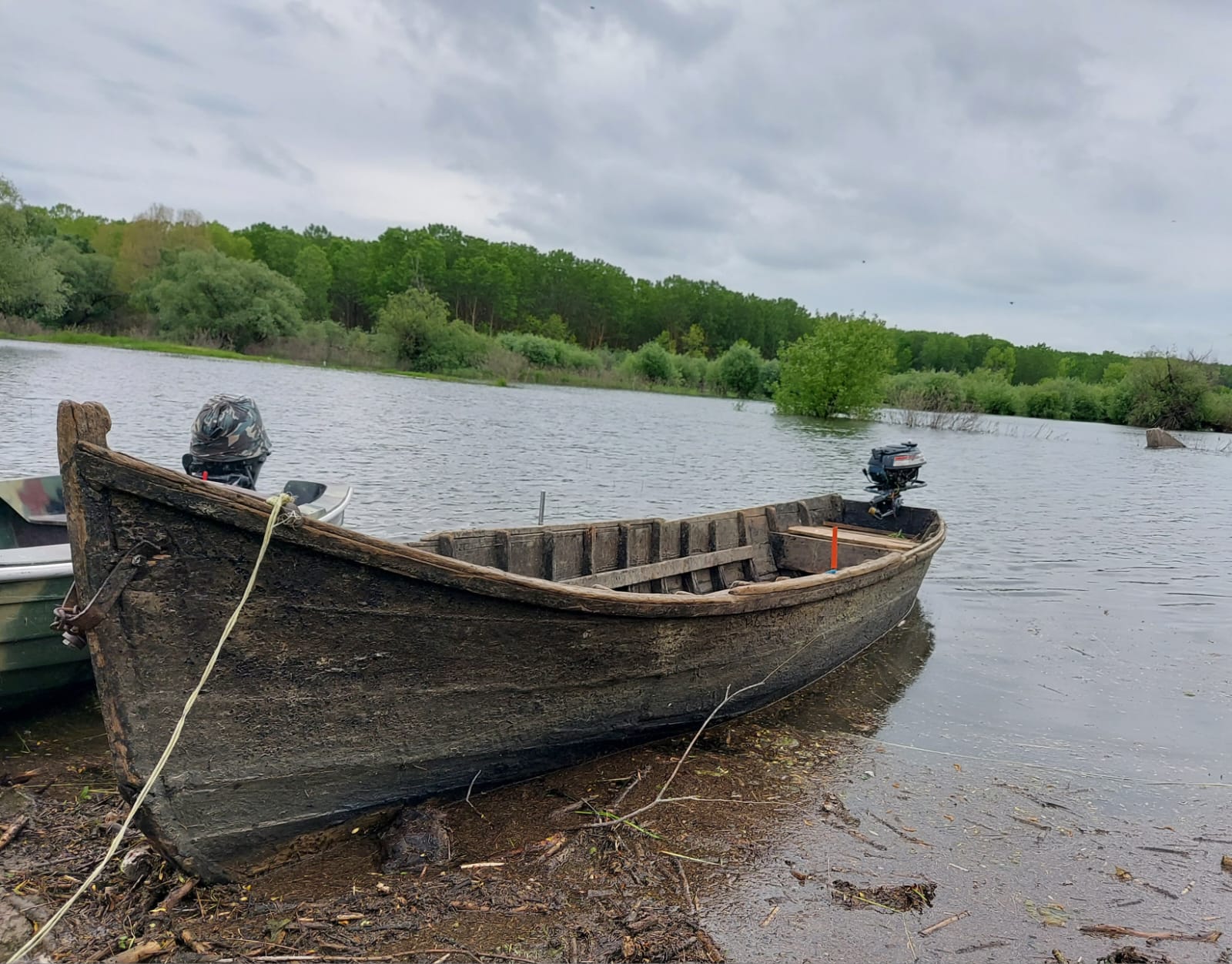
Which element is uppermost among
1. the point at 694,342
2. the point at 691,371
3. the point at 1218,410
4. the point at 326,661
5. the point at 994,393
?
the point at 694,342

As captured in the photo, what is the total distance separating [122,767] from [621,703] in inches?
104

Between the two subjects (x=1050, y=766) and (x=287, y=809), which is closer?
(x=287, y=809)

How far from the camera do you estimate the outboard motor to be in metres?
10.3

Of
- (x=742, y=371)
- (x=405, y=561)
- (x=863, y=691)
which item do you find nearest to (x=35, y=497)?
(x=405, y=561)

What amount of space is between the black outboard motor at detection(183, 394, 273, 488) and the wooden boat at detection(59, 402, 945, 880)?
335 centimetres

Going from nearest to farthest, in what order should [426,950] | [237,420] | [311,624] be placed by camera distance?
[426,950] → [311,624] → [237,420]

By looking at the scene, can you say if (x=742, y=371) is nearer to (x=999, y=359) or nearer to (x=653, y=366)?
(x=653, y=366)

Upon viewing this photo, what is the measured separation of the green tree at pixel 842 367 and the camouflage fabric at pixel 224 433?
4068 centimetres

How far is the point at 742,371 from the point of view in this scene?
220 feet

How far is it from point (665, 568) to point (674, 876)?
3.63m

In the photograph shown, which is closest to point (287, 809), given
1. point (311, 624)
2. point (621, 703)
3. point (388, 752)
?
point (388, 752)

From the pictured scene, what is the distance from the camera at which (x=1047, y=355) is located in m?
107

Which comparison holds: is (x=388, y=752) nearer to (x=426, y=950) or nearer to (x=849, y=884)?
(x=426, y=950)

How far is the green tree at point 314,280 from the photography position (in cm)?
8162
